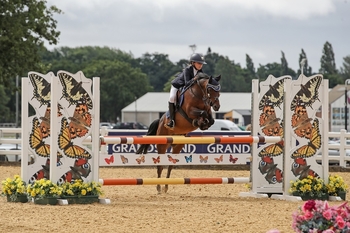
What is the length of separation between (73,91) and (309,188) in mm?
3553

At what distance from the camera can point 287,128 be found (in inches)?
453

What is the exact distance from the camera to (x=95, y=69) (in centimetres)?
10694

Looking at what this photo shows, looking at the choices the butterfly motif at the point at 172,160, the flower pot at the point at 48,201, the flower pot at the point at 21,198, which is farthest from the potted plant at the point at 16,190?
the butterfly motif at the point at 172,160

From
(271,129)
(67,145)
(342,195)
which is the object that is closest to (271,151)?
(271,129)

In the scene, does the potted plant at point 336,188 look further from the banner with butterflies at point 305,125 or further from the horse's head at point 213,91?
the horse's head at point 213,91

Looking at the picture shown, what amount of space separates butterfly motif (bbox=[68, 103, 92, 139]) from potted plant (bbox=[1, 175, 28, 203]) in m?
0.95

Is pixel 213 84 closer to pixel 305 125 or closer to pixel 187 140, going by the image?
pixel 187 140

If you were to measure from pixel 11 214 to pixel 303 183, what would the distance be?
426cm

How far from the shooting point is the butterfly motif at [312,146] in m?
11.6

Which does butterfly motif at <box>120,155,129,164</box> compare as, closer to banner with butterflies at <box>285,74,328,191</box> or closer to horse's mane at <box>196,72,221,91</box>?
horse's mane at <box>196,72,221,91</box>

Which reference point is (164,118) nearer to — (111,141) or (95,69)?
(111,141)

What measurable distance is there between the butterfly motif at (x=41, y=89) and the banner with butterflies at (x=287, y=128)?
2960 mm

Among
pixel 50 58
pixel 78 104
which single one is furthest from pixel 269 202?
pixel 50 58

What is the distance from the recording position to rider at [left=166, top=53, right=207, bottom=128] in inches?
494
